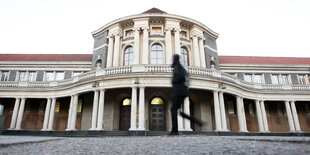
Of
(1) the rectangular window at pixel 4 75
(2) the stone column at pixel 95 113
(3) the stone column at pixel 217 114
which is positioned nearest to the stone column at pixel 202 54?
(3) the stone column at pixel 217 114

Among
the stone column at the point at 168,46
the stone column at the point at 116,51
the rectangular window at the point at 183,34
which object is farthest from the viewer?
the rectangular window at the point at 183,34

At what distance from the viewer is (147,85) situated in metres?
17.4

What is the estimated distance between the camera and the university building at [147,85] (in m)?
18.2

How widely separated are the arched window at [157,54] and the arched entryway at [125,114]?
5.41 m

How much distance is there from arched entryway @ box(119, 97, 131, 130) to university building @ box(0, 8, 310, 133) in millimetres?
104

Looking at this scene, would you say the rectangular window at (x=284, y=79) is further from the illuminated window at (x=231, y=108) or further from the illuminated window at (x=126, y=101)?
the illuminated window at (x=126, y=101)

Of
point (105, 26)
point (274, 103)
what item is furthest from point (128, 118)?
point (274, 103)

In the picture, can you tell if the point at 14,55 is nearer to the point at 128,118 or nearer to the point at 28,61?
the point at 28,61

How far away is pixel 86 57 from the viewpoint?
1271 inches

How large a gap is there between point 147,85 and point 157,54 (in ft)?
24.1

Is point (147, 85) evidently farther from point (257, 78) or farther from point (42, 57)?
point (42, 57)

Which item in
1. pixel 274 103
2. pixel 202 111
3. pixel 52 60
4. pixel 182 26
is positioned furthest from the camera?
pixel 52 60

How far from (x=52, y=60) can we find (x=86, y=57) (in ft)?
16.3

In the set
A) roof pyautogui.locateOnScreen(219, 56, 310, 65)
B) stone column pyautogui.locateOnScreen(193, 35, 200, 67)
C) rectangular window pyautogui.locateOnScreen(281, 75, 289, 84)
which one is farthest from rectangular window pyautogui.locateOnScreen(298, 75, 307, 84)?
stone column pyautogui.locateOnScreen(193, 35, 200, 67)
